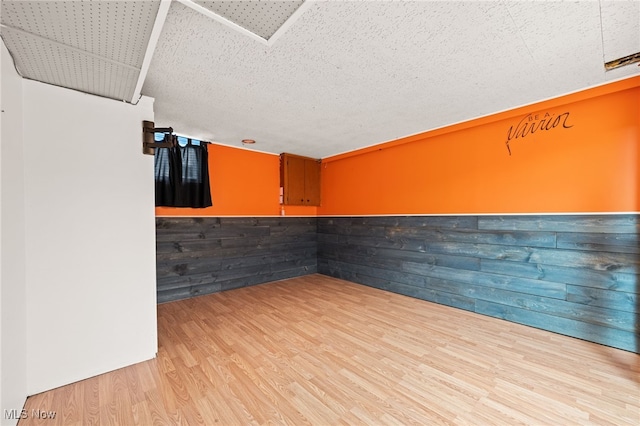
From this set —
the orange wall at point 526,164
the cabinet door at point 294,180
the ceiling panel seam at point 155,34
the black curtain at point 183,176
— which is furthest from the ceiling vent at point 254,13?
the cabinet door at point 294,180

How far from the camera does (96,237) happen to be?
1960 mm

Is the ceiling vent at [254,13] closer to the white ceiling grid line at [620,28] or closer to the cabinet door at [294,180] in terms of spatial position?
the white ceiling grid line at [620,28]

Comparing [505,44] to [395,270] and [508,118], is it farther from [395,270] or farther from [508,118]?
[395,270]

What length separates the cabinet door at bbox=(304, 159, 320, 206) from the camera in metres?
5.10

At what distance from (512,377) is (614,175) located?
205cm

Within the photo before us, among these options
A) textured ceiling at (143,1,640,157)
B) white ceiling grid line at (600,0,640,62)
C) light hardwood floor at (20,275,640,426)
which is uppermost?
white ceiling grid line at (600,0,640,62)

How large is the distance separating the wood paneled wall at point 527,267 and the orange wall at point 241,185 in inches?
78.2

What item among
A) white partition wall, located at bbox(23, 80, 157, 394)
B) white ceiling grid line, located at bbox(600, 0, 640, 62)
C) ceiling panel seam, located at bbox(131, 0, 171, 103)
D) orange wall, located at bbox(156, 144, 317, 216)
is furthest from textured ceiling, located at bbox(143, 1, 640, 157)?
orange wall, located at bbox(156, 144, 317, 216)

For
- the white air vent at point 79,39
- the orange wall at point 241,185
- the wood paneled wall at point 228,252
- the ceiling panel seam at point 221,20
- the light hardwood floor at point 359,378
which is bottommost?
the light hardwood floor at point 359,378

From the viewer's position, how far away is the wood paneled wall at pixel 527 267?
227cm

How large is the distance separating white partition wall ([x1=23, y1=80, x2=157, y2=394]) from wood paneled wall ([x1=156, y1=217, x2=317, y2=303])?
1552mm

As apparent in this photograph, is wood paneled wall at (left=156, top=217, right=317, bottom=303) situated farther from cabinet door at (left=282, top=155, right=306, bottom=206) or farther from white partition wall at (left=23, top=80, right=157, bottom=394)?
white partition wall at (left=23, top=80, right=157, bottom=394)

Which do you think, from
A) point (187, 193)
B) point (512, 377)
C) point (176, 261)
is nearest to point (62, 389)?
point (176, 261)

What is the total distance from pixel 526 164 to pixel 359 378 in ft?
9.22
